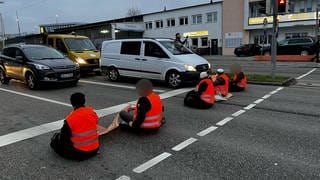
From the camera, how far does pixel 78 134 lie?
4.65 meters

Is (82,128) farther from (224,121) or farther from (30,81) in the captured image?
(30,81)

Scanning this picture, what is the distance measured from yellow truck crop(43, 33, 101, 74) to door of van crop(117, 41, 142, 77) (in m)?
3.09

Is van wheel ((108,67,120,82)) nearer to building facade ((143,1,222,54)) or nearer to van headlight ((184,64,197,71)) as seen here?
van headlight ((184,64,197,71))

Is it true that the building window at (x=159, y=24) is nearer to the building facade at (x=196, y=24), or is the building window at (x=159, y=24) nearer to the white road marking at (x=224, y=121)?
the building facade at (x=196, y=24)

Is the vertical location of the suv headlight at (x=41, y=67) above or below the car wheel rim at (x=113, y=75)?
above

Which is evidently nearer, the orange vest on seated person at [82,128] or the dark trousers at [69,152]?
the orange vest on seated person at [82,128]

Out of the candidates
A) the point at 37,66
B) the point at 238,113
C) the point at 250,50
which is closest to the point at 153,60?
the point at 37,66

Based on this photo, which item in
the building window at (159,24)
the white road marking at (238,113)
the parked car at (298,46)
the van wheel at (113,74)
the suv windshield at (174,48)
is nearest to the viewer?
the white road marking at (238,113)

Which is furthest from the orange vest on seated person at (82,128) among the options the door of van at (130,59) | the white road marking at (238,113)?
the door of van at (130,59)

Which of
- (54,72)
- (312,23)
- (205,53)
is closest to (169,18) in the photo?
(205,53)

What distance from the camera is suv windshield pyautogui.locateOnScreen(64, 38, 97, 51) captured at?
1669cm

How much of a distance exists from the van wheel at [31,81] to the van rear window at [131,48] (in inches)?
147

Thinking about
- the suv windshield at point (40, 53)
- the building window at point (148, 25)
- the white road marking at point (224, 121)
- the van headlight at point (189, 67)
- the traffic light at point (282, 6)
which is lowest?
the white road marking at point (224, 121)

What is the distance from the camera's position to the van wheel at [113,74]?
13.8 meters
